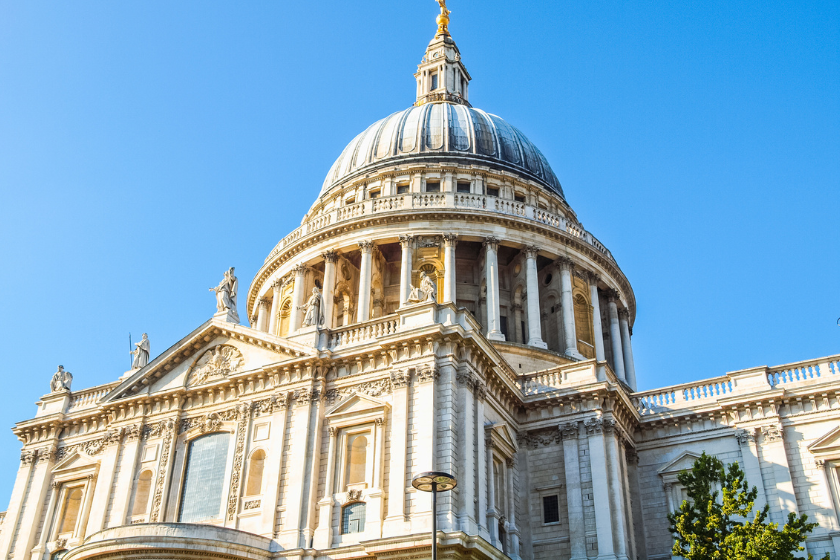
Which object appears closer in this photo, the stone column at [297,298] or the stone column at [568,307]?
the stone column at [568,307]

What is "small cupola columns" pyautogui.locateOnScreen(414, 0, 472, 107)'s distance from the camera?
6125 cm

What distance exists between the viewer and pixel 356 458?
3012 cm

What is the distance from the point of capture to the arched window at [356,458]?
29.7 metres

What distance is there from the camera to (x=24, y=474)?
1436 inches

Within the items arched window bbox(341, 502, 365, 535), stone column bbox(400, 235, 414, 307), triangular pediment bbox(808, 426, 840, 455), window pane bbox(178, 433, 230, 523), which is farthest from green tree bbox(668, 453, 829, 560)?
stone column bbox(400, 235, 414, 307)

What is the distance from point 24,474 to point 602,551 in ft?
75.8

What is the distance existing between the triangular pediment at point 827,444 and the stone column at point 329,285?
79.1ft

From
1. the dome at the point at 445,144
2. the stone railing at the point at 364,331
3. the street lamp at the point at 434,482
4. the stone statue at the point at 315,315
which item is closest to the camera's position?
the street lamp at the point at 434,482

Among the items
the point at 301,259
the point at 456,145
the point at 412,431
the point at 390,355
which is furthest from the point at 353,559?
the point at 456,145

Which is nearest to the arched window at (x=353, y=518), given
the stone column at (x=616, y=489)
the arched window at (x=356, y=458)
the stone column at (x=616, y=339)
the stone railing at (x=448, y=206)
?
the arched window at (x=356, y=458)

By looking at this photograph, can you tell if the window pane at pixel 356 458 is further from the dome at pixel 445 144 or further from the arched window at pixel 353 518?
the dome at pixel 445 144

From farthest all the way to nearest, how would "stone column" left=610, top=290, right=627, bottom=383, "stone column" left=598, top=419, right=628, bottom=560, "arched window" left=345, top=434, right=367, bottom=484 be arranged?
"stone column" left=610, top=290, right=627, bottom=383 < "stone column" left=598, top=419, right=628, bottom=560 < "arched window" left=345, top=434, right=367, bottom=484

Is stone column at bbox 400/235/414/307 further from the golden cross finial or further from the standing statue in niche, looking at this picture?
the golden cross finial

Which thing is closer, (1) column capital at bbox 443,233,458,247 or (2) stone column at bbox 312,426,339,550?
(2) stone column at bbox 312,426,339,550
